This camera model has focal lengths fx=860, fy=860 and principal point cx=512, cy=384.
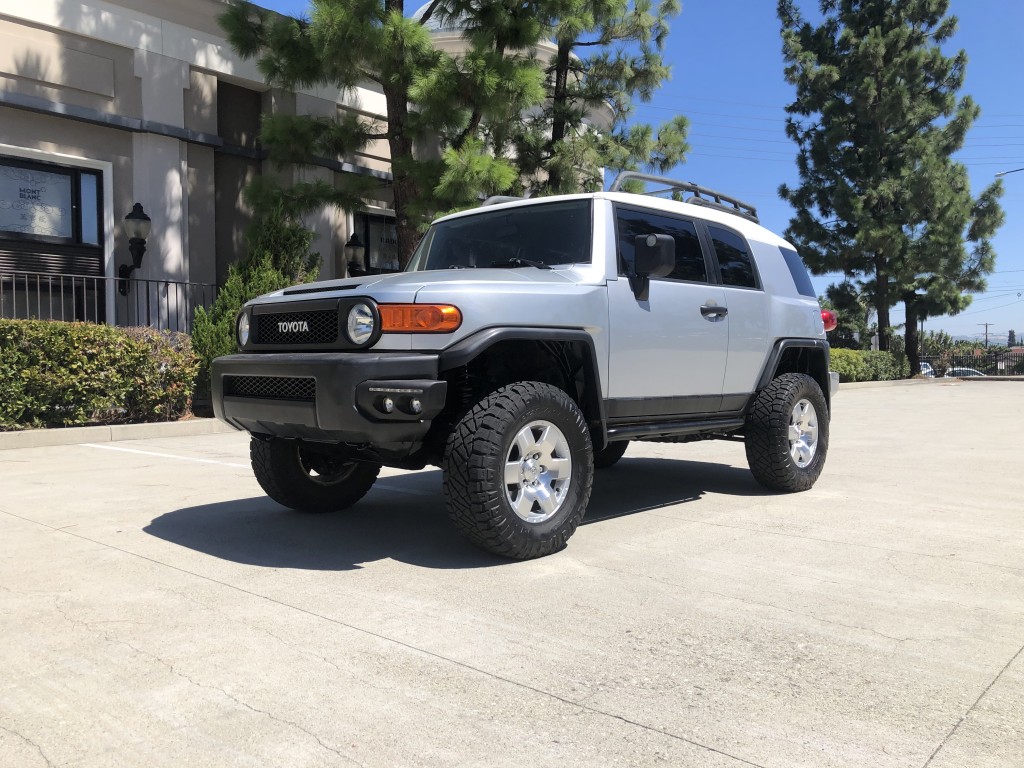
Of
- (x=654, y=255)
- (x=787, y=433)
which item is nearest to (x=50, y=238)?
(x=654, y=255)

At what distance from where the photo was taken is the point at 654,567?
164 inches

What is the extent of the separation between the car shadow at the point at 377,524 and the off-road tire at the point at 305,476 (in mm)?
99

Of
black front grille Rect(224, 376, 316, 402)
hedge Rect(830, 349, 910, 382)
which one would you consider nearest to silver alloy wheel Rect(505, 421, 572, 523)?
black front grille Rect(224, 376, 316, 402)

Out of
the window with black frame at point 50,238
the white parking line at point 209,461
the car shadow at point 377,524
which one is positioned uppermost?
the window with black frame at point 50,238

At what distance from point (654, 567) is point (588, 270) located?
5.43 ft

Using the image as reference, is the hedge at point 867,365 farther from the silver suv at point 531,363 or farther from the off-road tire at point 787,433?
the silver suv at point 531,363

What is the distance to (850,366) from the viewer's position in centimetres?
2755

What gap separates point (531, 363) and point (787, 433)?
A: 2.18 m

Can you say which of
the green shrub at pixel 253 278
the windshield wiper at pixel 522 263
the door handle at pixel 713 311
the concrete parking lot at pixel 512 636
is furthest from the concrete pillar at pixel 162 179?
the door handle at pixel 713 311

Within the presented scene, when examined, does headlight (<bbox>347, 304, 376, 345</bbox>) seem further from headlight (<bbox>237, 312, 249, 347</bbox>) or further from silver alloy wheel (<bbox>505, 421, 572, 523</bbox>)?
headlight (<bbox>237, 312, 249, 347</bbox>)

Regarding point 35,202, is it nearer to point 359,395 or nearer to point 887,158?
point 359,395

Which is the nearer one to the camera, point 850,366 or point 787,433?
point 787,433

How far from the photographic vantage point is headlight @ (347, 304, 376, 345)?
4004 millimetres

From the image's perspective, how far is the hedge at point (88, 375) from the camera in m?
9.29
